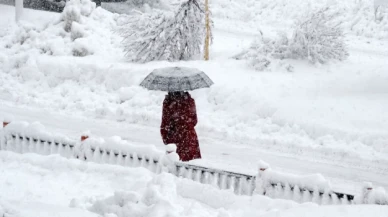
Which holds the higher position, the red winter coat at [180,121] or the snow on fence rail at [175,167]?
the red winter coat at [180,121]

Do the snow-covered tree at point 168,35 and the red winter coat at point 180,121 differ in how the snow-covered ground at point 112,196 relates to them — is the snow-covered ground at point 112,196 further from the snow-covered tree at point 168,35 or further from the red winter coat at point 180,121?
the snow-covered tree at point 168,35

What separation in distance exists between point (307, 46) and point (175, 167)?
752 centimetres

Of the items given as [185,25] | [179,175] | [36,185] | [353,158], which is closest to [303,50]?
[185,25]

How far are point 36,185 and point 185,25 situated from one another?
8960 mm

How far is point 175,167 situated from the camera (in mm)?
7438

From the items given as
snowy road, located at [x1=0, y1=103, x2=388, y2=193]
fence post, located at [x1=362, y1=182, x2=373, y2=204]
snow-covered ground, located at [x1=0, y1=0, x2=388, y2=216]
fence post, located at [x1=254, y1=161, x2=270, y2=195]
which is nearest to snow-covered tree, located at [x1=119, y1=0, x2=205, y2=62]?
snow-covered ground, located at [x1=0, y1=0, x2=388, y2=216]

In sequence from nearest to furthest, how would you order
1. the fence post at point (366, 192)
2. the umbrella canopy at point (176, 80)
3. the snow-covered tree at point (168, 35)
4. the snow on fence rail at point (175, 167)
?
the fence post at point (366, 192) < the snow on fence rail at point (175, 167) < the umbrella canopy at point (176, 80) < the snow-covered tree at point (168, 35)

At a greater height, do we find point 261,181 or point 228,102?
Result: point 228,102

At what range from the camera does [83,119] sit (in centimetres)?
1251

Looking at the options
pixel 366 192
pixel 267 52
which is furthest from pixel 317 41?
pixel 366 192

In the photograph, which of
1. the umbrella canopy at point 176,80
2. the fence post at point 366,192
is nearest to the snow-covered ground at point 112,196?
the fence post at point 366,192

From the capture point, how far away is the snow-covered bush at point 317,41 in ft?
45.5

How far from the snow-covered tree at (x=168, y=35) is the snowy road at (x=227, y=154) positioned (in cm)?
348

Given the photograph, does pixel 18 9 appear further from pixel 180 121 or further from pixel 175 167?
pixel 175 167
